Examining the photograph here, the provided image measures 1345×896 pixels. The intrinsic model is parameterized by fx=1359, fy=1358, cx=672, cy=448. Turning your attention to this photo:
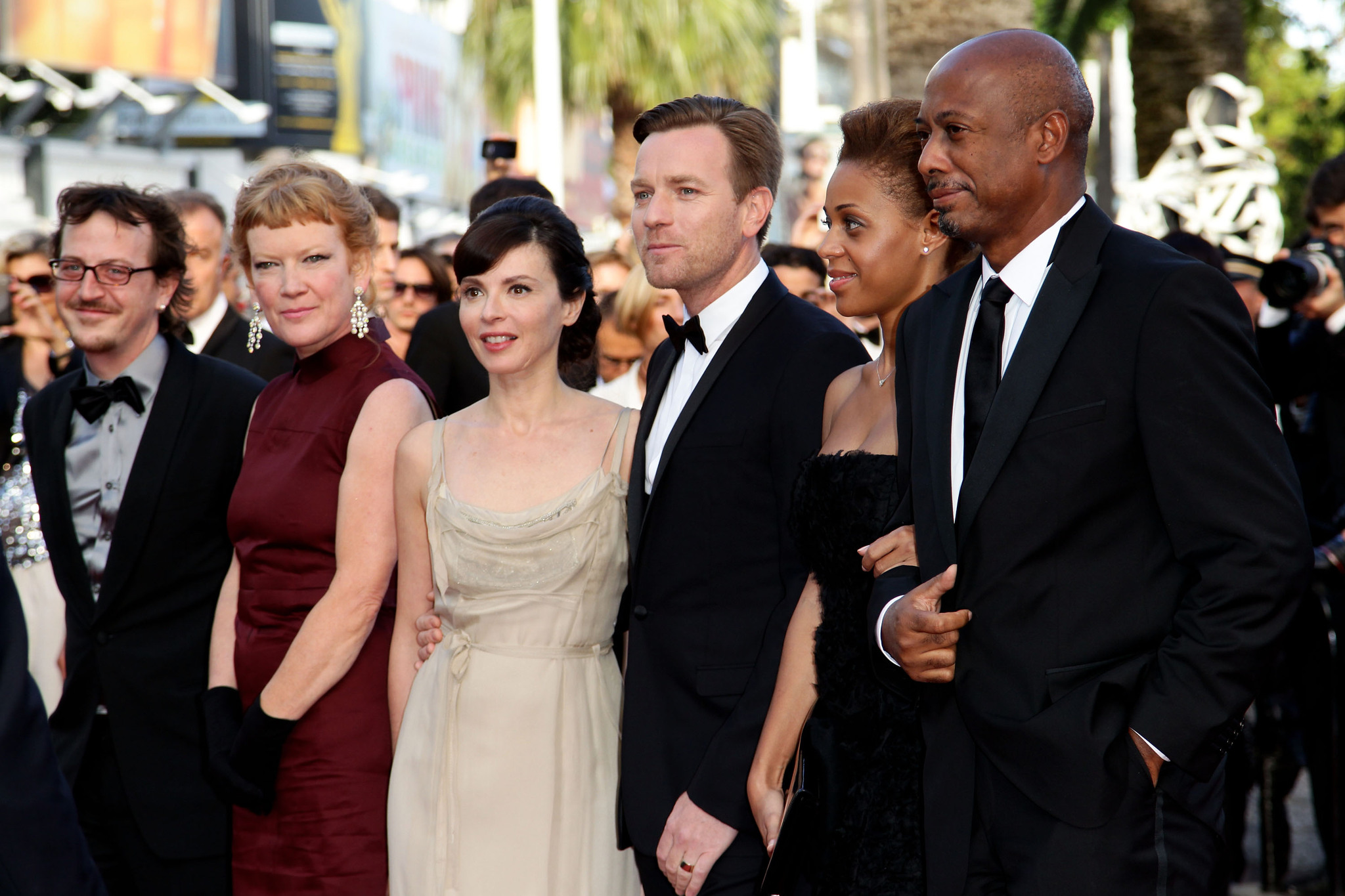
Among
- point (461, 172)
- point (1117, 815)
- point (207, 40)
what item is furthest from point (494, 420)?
point (461, 172)

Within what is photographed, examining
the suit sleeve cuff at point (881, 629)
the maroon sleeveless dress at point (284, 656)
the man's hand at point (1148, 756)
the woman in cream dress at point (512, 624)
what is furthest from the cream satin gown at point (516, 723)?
the man's hand at point (1148, 756)

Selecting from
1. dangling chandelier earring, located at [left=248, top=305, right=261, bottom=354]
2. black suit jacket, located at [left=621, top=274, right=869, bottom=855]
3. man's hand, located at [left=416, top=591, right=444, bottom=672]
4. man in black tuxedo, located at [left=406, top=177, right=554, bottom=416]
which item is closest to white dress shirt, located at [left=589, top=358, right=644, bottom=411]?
man in black tuxedo, located at [left=406, top=177, right=554, bottom=416]

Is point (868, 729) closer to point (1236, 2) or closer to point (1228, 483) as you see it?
point (1228, 483)

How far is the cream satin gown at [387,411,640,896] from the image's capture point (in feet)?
10.7

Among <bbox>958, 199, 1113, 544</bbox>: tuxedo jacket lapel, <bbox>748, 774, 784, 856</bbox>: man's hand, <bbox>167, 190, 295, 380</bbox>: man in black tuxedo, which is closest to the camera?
<bbox>958, 199, 1113, 544</bbox>: tuxedo jacket lapel

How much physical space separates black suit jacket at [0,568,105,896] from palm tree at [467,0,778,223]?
18.0 metres

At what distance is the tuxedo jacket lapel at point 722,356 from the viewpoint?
3072mm

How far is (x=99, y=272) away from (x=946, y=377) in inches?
103

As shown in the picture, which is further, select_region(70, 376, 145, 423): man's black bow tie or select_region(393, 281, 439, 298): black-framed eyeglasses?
select_region(393, 281, 439, 298): black-framed eyeglasses

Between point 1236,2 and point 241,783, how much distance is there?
458 inches

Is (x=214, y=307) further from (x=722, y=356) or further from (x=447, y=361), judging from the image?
(x=722, y=356)

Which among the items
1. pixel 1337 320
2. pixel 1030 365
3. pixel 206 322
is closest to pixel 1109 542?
pixel 1030 365

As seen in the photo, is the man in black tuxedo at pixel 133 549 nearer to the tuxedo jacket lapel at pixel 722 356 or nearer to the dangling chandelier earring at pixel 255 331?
the dangling chandelier earring at pixel 255 331

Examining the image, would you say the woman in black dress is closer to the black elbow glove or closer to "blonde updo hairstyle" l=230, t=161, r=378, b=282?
the black elbow glove
